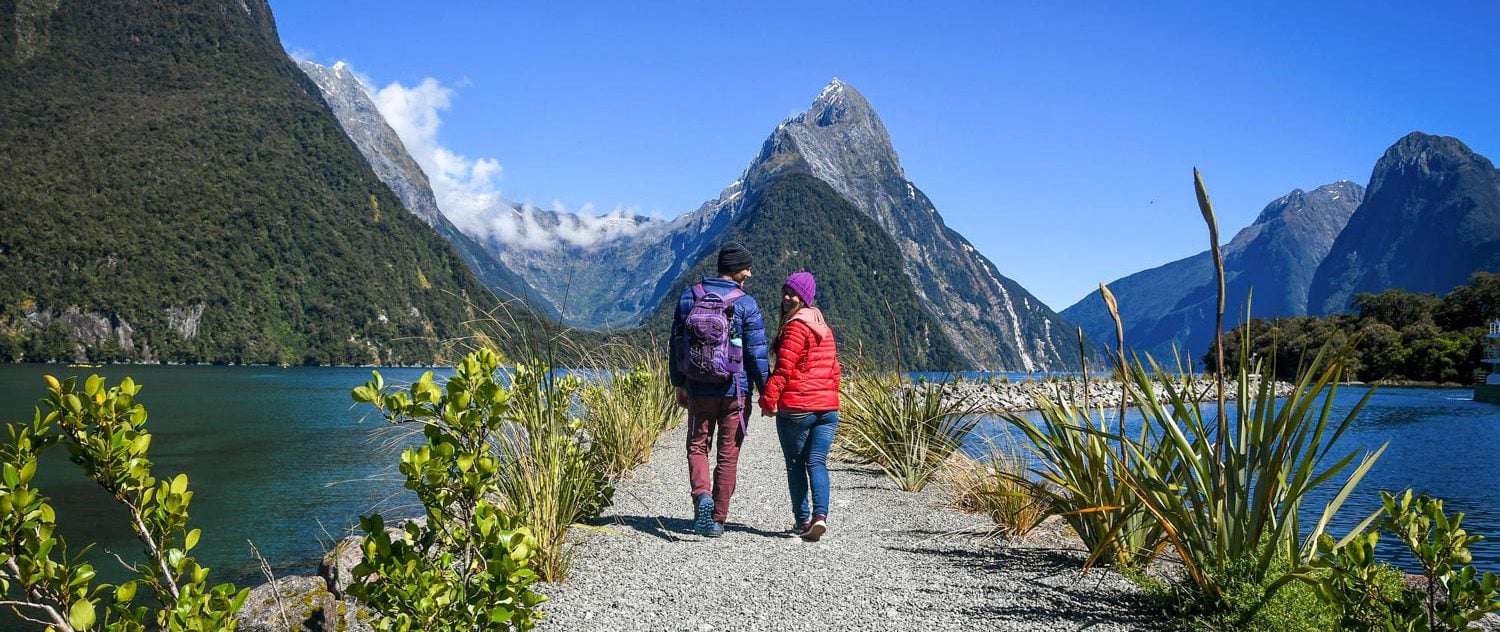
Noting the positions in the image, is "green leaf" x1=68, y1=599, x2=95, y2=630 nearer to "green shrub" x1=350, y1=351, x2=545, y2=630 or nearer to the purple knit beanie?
"green shrub" x1=350, y1=351, x2=545, y2=630

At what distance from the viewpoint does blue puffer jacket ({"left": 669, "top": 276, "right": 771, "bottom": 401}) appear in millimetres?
5445

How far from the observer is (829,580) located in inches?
176

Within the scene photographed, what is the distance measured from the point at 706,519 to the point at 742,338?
1210 mm

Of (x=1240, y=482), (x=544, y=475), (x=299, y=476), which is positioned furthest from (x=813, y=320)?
(x=299, y=476)

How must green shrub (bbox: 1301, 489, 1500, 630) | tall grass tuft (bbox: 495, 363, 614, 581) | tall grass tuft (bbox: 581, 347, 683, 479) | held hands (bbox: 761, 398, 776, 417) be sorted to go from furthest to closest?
tall grass tuft (bbox: 581, 347, 683, 479) < held hands (bbox: 761, 398, 776, 417) < tall grass tuft (bbox: 495, 363, 614, 581) < green shrub (bbox: 1301, 489, 1500, 630)

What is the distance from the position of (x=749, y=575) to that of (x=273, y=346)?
145455 mm

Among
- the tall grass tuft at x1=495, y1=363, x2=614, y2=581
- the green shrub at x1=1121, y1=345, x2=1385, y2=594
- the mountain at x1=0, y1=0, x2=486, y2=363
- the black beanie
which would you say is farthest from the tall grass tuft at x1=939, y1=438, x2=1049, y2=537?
the mountain at x1=0, y1=0, x2=486, y2=363

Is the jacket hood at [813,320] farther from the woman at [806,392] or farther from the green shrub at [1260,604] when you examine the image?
the green shrub at [1260,604]

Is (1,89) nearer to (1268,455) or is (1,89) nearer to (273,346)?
(273,346)

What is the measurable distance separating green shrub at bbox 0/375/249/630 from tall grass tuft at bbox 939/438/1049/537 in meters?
3.47

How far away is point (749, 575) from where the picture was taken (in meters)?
4.57

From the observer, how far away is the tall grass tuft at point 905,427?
324 inches

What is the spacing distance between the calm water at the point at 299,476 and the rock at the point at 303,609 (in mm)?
537

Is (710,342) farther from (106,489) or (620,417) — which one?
(106,489)
